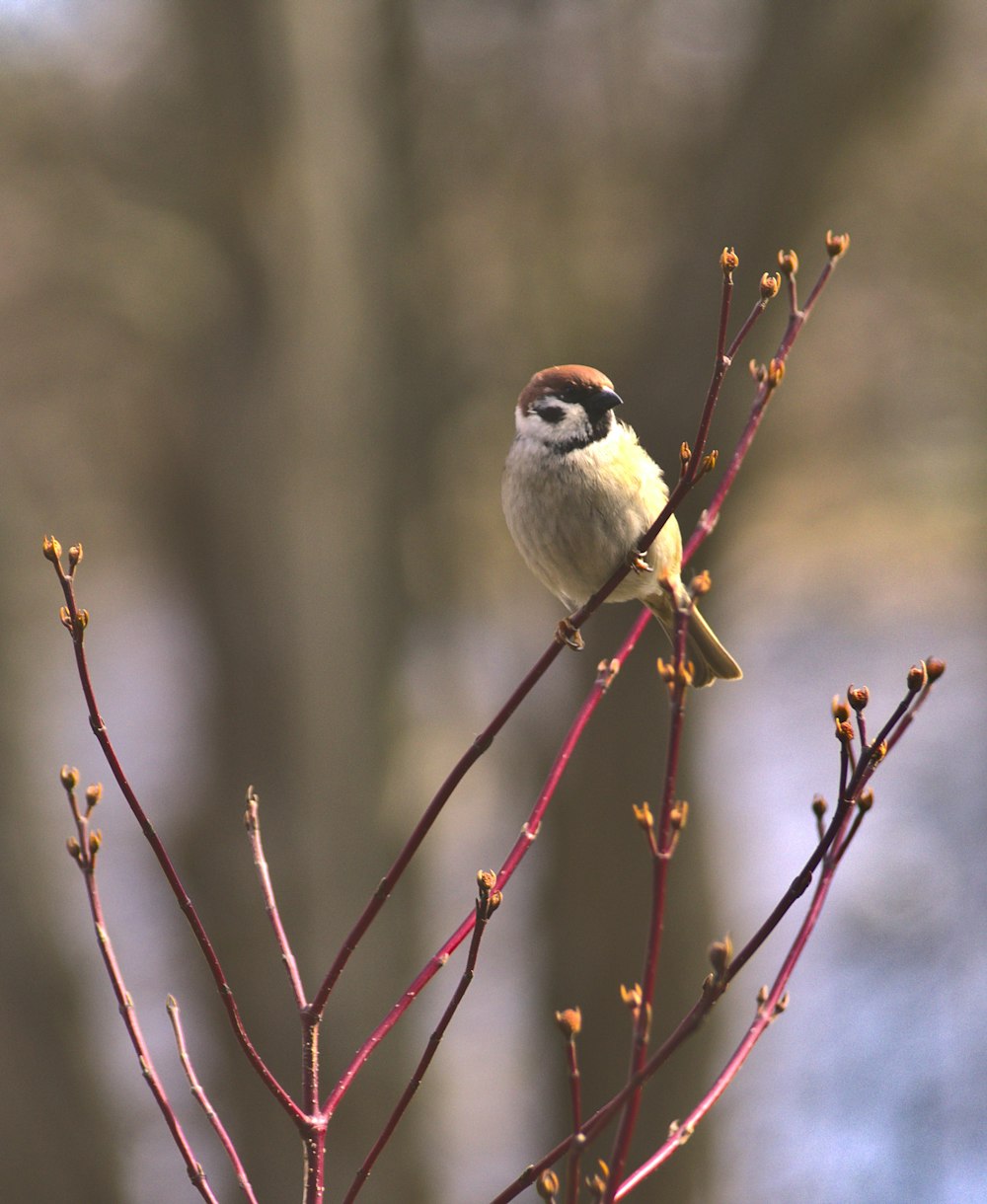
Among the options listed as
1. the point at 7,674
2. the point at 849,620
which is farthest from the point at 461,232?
the point at 849,620

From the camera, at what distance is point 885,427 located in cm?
611

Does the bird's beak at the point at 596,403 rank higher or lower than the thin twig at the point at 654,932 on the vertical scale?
higher

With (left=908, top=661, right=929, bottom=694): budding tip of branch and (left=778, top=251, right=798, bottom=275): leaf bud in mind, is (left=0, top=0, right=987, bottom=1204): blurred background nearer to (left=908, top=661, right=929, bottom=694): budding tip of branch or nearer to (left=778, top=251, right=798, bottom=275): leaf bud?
(left=778, top=251, right=798, bottom=275): leaf bud

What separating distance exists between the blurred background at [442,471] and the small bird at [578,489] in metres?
1.84

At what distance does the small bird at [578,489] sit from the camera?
8.84 ft

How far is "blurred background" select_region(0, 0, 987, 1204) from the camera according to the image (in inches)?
184

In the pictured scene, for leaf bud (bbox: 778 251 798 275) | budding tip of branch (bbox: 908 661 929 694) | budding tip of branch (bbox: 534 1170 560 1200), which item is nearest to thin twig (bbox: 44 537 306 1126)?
budding tip of branch (bbox: 534 1170 560 1200)

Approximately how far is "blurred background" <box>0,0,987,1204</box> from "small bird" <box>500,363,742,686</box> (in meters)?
1.84

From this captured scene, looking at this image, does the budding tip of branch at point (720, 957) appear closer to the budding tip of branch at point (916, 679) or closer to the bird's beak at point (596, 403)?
the budding tip of branch at point (916, 679)

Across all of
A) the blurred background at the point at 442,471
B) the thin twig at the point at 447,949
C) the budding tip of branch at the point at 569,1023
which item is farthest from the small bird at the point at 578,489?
the blurred background at the point at 442,471

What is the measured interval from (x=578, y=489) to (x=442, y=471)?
261cm

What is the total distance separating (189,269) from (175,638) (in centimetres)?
287

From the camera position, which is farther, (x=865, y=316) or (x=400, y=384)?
(x=865, y=316)

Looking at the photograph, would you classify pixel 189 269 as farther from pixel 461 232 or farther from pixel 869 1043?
pixel 869 1043
